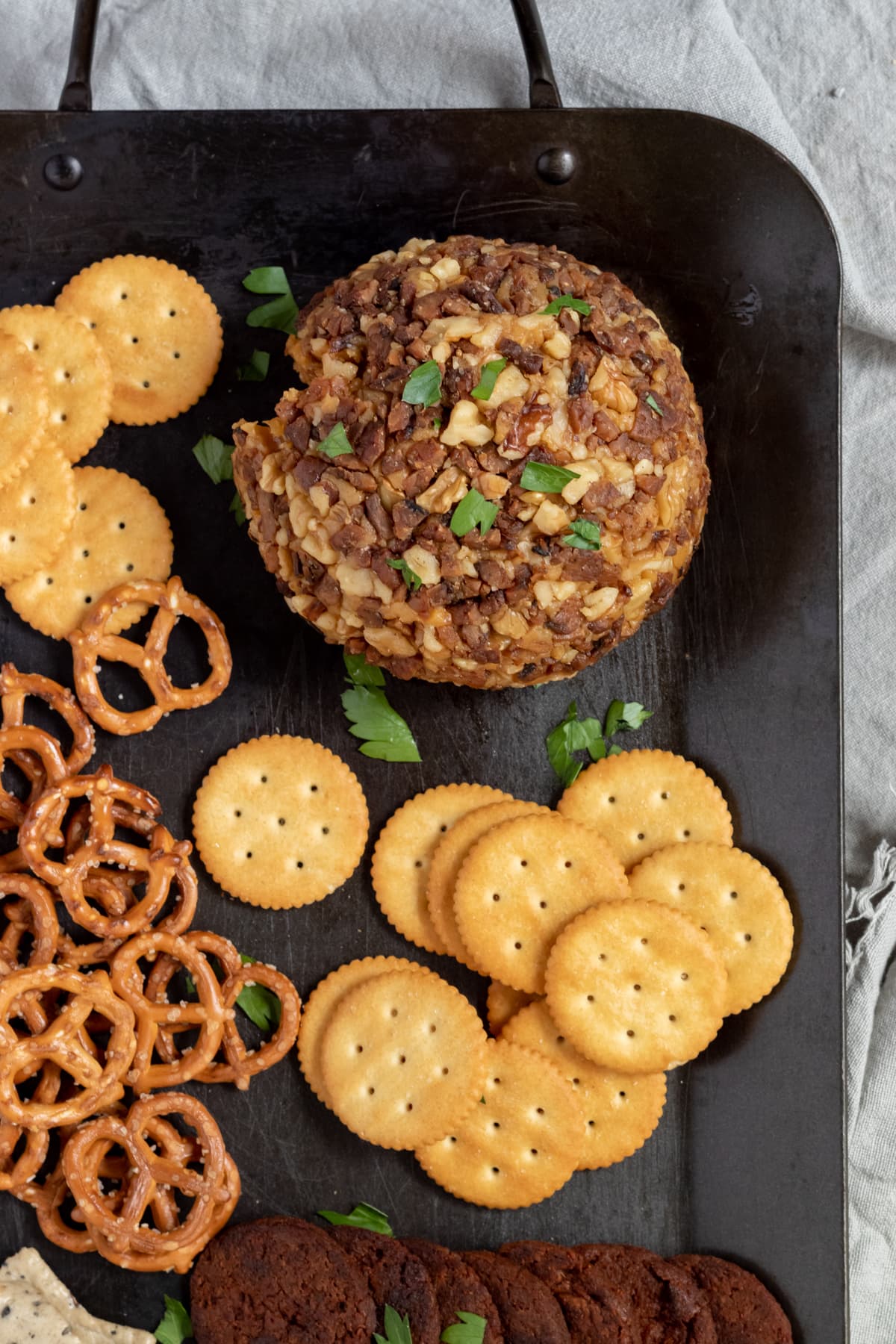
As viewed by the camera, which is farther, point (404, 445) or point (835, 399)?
point (835, 399)

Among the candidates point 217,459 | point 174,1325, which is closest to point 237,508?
Answer: point 217,459

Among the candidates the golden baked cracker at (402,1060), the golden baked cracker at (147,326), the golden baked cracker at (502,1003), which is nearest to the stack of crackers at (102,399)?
the golden baked cracker at (147,326)

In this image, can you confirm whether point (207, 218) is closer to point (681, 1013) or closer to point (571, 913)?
point (571, 913)

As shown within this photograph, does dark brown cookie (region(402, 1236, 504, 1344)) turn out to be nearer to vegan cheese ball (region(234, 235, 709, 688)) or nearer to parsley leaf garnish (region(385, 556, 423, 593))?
vegan cheese ball (region(234, 235, 709, 688))

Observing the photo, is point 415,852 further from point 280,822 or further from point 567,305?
point 567,305

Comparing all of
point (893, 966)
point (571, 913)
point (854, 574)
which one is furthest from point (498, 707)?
point (893, 966)
